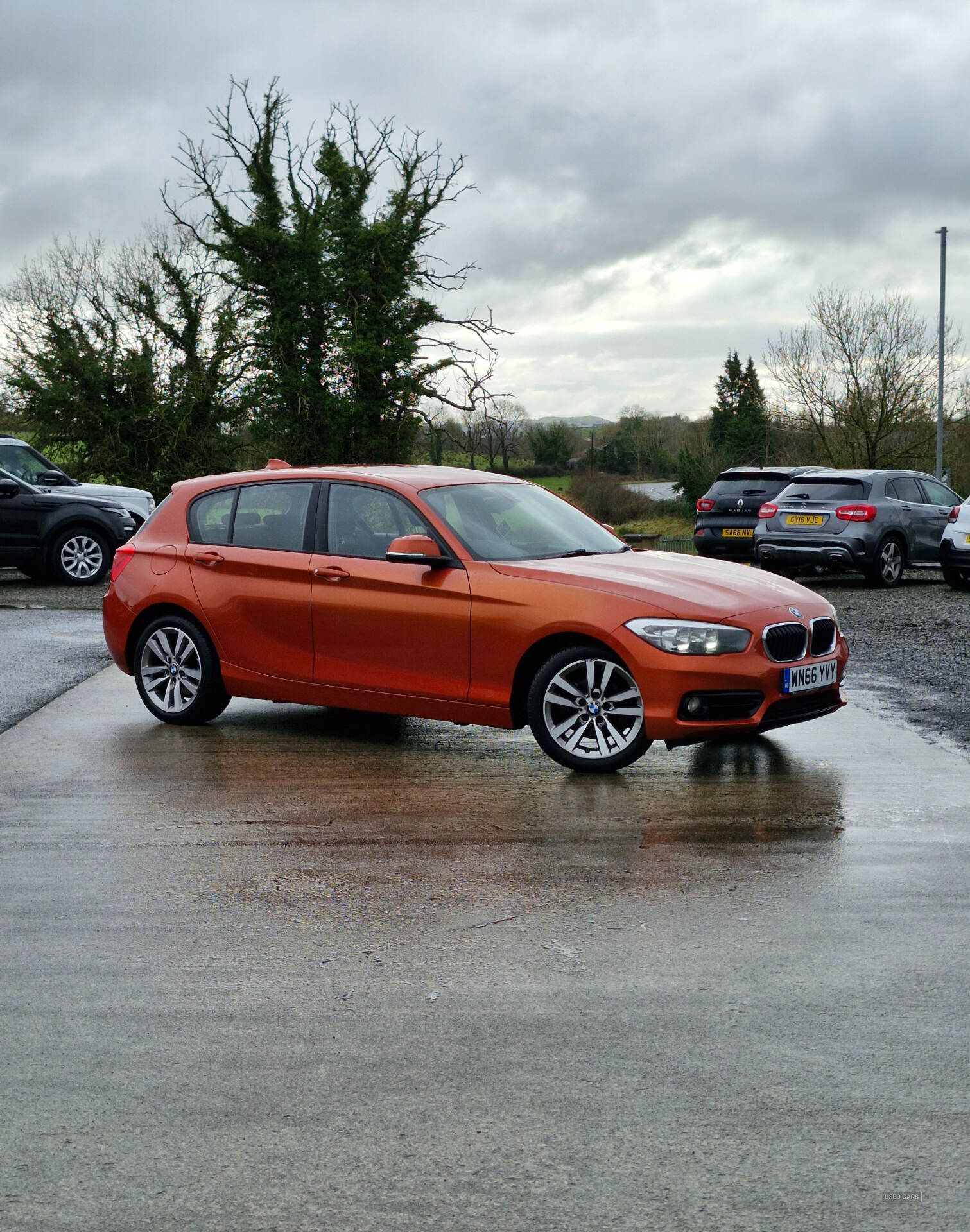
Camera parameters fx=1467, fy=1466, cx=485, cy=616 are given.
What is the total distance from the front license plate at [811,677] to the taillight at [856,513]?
12.5 meters

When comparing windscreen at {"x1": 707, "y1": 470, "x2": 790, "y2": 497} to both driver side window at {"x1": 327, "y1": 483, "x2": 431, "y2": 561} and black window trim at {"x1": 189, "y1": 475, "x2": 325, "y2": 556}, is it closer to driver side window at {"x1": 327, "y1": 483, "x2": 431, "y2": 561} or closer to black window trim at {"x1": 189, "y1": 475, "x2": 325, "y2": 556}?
black window trim at {"x1": 189, "y1": 475, "x2": 325, "y2": 556}

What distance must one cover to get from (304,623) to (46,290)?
1498 inches

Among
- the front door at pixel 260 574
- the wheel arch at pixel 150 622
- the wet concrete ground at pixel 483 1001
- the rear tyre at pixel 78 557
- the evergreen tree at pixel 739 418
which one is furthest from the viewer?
the evergreen tree at pixel 739 418

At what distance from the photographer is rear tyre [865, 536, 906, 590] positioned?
66.4 feet

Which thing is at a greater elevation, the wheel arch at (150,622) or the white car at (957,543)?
the white car at (957,543)

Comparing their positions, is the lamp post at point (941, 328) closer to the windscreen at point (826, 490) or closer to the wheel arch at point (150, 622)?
the windscreen at point (826, 490)

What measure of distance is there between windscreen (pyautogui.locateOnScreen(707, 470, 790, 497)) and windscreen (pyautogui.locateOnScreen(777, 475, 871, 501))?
136 inches

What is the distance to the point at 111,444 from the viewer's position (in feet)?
133

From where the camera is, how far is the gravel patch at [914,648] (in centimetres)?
991

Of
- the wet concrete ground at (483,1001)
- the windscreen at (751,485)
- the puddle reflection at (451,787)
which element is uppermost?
the windscreen at (751,485)

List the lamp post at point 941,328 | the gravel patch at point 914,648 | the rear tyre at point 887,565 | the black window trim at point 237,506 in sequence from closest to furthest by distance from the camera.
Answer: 1. the black window trim at point 237,506
2. the gravel patch at point 914,648
3. the rear tyre at point 887,565
4. the lamp post at point 941,328

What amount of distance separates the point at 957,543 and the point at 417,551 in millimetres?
12669

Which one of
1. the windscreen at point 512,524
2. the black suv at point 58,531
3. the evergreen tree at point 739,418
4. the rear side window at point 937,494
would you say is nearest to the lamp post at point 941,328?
the evergreen tree at point 739,418

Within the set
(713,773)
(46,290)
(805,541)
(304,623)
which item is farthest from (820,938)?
(46,290)
